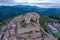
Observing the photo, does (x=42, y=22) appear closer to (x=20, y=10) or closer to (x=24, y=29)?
(x=24, y=29)

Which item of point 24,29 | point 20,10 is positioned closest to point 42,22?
point 24,29

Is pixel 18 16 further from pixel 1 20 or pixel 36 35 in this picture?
pixel 36 35

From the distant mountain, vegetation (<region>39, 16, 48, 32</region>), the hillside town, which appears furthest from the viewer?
the distant mountain

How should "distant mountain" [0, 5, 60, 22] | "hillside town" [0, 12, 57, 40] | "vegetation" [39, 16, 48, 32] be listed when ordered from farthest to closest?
"distant mountain" [0, 5, 60, 22] < "vegetation" [39, 16, 48, 32] < "hillside town" [0, 12, 57, 40]

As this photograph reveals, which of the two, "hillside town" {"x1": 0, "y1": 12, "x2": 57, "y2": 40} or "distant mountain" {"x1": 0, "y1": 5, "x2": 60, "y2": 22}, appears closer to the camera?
"hillside town" {"x1": 0, "y1": 12, "x2": 57, "y2": 40}

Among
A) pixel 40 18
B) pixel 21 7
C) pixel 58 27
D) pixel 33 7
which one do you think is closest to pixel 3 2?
pixel 21 7
